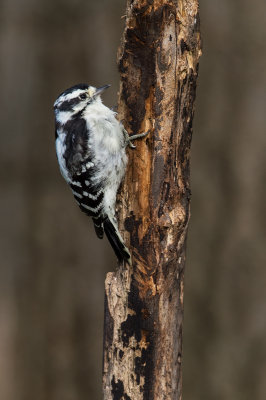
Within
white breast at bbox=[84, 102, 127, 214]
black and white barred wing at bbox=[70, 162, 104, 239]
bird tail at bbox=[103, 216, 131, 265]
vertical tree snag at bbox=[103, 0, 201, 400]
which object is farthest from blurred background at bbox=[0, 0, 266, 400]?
vertical tree snag at bbox=[103, 0, 201, 400]

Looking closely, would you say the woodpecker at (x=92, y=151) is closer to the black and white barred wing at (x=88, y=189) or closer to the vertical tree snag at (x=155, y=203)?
the black and white barred wing at (x=88, y=189)

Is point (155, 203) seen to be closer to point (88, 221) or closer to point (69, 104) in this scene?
point (69, 104)

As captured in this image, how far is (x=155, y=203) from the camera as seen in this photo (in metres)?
3.93

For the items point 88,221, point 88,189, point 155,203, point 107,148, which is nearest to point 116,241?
point 155,203

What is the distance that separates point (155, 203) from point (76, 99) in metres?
1.14

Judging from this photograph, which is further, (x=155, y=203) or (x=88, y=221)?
(x=88, y=221)

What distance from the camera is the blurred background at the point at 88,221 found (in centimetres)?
600

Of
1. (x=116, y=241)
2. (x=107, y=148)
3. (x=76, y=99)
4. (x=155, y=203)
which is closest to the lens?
(x=155, y=203)

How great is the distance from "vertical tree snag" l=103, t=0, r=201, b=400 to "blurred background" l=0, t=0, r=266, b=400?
2037 millimetres

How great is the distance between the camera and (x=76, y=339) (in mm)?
6367

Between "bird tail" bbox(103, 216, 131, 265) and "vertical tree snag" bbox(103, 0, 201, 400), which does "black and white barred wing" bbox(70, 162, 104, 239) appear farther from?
"vertical tree snag" bbox(103, 0, 201, 400)
